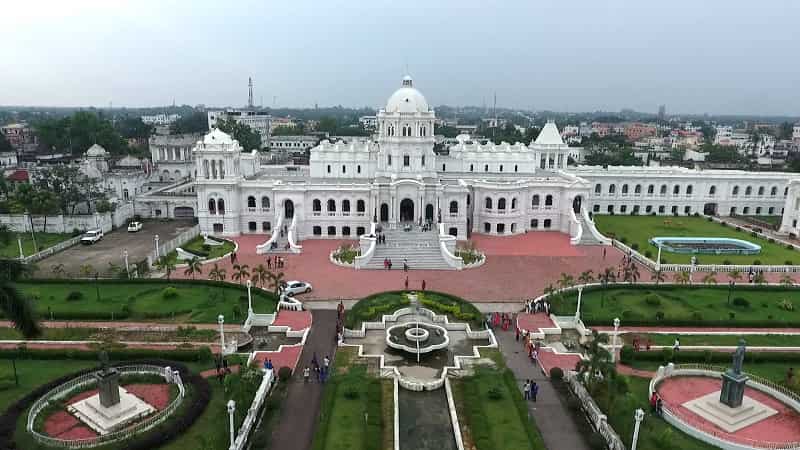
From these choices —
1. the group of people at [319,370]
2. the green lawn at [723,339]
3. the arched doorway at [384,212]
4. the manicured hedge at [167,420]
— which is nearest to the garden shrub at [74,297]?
the manicured hedge at [167,420]

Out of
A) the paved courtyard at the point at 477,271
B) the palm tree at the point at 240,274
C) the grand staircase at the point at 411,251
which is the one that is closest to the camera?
the palm tree at the point at 240,274

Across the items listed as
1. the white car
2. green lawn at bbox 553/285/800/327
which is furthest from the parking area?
green lawn at bbox 553/285/800/327

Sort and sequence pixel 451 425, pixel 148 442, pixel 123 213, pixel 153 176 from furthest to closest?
pixel 153 176 → pixel 123 213 → pixel 451 425 → pixel 148 442

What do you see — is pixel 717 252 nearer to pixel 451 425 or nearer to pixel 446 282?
pixel 446 282

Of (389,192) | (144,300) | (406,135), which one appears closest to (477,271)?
(389,192)

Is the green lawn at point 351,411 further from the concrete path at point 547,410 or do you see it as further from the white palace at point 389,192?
the white palace at point 389,192

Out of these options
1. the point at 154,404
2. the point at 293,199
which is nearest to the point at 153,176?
the point at 293,199
